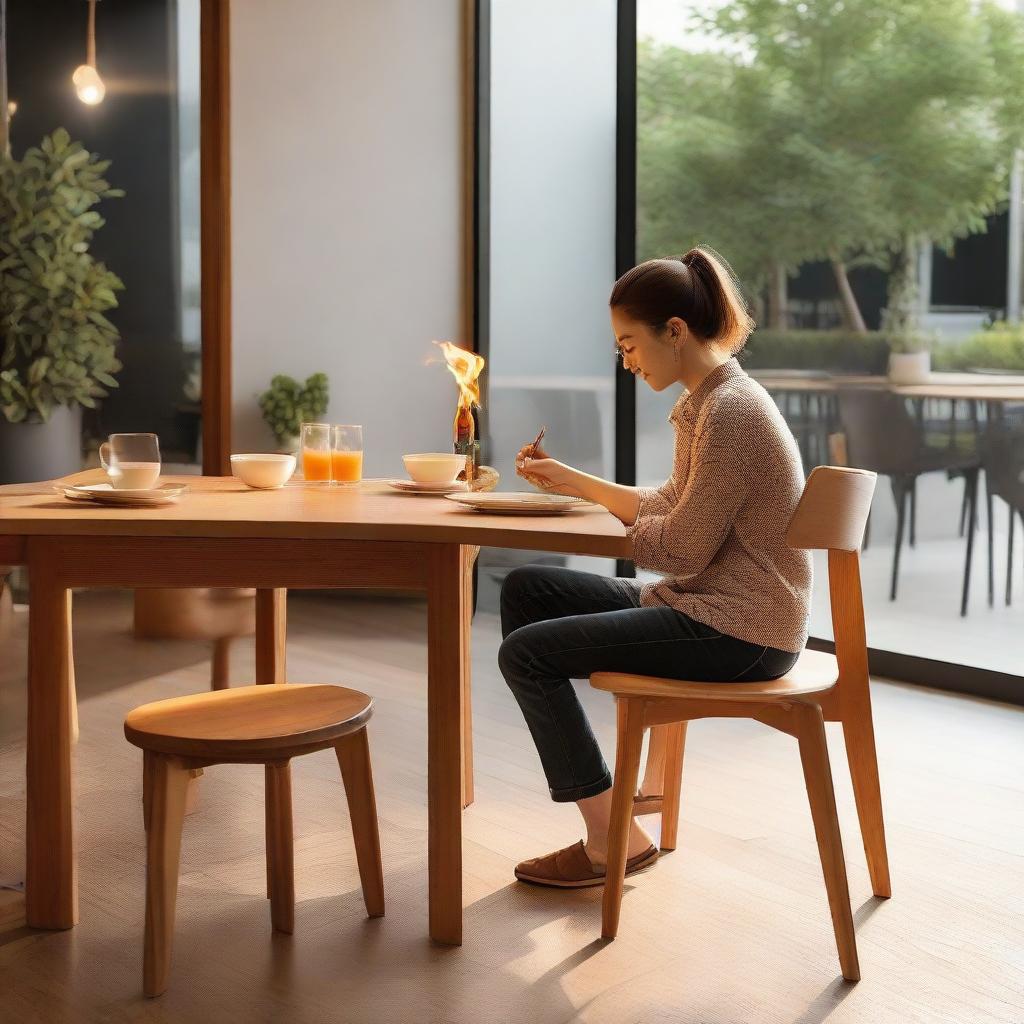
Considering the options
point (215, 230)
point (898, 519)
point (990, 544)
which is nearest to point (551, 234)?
point (215, 230)

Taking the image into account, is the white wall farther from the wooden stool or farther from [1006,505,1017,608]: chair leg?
the wooden stool

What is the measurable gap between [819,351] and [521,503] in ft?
7.08

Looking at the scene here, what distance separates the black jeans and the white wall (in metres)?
2.80

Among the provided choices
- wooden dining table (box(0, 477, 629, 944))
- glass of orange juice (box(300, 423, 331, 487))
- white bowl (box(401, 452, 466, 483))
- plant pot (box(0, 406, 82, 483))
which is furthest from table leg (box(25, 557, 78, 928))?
plant pot (box(0, 406, 82, 483))

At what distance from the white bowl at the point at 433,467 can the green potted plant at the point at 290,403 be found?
2.44 m

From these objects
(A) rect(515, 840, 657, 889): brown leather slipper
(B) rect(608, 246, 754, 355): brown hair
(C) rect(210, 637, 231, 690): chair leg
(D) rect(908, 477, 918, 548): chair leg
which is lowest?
(A) rect(515, 840, 657, 889): brown leather slipper

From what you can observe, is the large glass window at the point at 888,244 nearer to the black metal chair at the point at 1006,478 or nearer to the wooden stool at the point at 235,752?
the black metal chair at the point at 1006,478

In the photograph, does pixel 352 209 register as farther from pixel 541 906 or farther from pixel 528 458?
pixel 541 906

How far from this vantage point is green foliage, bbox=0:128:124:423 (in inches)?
183

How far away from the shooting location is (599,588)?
7.96 ft

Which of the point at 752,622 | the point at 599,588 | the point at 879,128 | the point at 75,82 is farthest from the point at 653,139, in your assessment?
the point at 752,622

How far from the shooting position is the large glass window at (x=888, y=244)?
3623 millimetres

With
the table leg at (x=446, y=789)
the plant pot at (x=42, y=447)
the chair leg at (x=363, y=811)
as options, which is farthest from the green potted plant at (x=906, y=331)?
the plant pot at (x=42, y=447)

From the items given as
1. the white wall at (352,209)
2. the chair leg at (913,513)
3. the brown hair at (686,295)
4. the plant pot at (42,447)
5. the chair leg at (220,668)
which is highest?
the white wall at (352,209)
